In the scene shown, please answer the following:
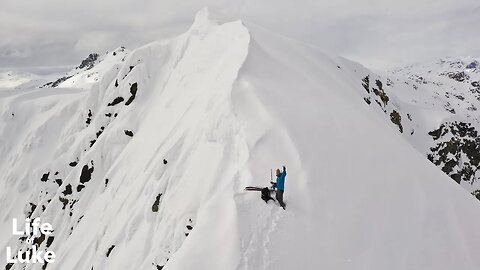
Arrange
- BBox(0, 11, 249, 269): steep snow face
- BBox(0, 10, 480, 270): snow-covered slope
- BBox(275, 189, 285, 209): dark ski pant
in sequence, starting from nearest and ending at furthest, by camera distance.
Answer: BBox(0, 10, 480, 270): snow-covered slope < BBox(275, 189, 285, 209): dark ski pant < BBox(0, 11, 249, 269): steep snow face

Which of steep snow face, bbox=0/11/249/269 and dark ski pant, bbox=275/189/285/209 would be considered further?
steep snow face, bbox=0/11/249/269

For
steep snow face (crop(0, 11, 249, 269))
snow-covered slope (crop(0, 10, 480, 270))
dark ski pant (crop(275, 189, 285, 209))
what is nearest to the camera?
snow-covered slope (crop(0, 10, 480, 270))

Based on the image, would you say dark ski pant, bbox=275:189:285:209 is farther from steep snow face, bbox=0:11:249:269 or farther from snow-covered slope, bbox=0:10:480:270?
steep snow face, bbox=0:11:249:269

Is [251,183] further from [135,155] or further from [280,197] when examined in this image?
[135,155]

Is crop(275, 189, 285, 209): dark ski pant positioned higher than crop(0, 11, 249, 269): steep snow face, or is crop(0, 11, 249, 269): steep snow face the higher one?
crop(275, 189, 285, 209): dark ski pant

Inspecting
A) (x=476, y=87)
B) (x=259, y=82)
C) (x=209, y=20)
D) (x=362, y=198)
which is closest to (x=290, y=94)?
(x=259, y=82)

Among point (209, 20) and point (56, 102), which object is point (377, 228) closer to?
point (209, 20)

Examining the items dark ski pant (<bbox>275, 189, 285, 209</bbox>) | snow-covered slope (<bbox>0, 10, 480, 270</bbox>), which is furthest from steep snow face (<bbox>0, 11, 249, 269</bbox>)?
dark ski pant (<bbox>275, 189, 285, 209</bbox>)

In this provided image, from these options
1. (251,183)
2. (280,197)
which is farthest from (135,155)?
(280,197)
